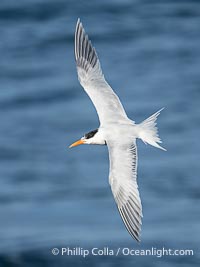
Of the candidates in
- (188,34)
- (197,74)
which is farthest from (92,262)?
(188,34)

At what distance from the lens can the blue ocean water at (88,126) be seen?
14.8m

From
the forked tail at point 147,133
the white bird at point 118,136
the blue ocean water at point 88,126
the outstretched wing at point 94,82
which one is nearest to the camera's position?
the white bird at point 118,136

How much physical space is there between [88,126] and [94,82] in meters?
4.90

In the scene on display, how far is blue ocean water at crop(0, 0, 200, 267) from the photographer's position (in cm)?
1475

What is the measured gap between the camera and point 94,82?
11844 millimetres

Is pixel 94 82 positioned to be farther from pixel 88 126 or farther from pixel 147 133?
pixel 88 126

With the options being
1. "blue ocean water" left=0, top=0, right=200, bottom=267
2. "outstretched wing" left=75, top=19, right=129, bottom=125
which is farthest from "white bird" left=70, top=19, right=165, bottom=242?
"blue ocean water" left=0, top=0, right=200, bottom=267

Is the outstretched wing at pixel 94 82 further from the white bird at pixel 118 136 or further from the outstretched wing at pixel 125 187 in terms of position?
the outstretched wing at pixel 125 187

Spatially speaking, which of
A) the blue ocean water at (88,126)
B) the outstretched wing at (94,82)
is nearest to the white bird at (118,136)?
the outstretched wing at (94,82)

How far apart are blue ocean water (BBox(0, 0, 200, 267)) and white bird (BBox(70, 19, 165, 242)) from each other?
127 inches

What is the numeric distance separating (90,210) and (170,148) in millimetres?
2226

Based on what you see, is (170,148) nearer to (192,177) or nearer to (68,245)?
(192,177)

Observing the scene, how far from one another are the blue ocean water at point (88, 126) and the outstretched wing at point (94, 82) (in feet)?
10.5

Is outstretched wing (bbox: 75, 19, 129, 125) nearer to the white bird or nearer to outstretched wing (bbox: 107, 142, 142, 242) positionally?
the white bird
